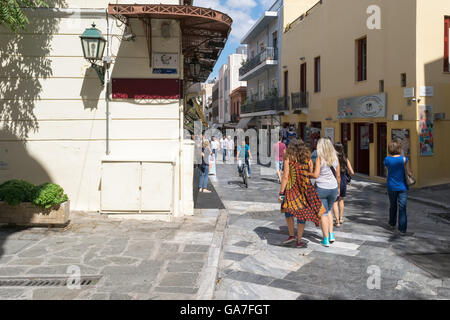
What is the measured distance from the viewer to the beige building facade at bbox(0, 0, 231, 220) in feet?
26.6

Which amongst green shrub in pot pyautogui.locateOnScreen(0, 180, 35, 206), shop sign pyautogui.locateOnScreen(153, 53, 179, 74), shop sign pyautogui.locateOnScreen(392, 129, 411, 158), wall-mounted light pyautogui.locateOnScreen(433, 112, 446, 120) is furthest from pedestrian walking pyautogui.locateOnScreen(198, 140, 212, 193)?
wall-mounted light pyautogui.locateOnScreen(433, 112, 446, 120)

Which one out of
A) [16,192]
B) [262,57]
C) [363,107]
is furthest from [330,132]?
[16,192]

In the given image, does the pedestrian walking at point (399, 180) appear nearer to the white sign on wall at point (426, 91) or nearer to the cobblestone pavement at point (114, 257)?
the cobblestone pavement at point (114, 257)

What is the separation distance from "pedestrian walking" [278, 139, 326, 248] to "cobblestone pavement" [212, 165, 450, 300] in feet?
1.88

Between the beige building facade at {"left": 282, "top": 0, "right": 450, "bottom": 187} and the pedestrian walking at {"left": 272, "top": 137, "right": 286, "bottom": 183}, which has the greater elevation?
the beige building facade at {"left": 282, "top": 0, "right": 450, "bottom": 187}

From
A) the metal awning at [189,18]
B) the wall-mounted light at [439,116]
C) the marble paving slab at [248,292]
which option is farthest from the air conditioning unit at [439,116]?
the marble paving slab at [248,292]

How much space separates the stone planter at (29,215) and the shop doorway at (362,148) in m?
12.7

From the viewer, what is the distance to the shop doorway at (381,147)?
589 inches

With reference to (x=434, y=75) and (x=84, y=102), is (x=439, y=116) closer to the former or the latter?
(x=434, y=75)

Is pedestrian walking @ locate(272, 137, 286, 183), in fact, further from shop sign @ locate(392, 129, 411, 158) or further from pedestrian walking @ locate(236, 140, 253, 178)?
shop sign @ locate(392, 129, 411, 158)

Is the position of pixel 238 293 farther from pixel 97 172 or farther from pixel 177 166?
pixel 97 172

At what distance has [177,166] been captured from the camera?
8.25 m

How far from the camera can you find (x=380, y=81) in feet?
48.5
